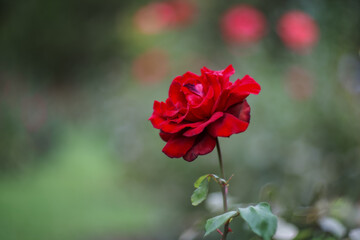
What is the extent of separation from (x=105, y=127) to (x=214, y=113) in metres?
3.22

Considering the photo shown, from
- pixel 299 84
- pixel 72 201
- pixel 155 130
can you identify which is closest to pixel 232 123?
pixel 299 84

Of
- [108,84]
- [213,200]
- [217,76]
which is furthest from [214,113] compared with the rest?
[108,84]

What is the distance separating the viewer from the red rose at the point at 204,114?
0.58 metres

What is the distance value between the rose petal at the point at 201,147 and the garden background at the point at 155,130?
0.31 m

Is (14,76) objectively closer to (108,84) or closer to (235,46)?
(108,84)

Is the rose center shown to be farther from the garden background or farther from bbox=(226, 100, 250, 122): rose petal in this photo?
the garden background

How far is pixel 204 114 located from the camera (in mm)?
608

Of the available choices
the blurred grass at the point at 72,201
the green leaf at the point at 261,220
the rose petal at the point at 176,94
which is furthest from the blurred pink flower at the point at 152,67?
the green leaf at the point at 261,220

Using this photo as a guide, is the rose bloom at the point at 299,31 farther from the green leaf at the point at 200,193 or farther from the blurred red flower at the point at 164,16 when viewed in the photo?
the green leaf at the point at 200,193

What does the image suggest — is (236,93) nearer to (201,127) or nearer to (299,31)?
(201,127)

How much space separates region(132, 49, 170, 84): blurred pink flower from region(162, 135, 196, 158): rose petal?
7.01 ft

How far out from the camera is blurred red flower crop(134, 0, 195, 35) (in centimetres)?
264

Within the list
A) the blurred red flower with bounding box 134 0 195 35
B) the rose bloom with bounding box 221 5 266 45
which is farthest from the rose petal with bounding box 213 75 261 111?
the blurred red flower with bounding box 134 0 195 35

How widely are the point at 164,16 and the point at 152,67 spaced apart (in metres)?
0.34
